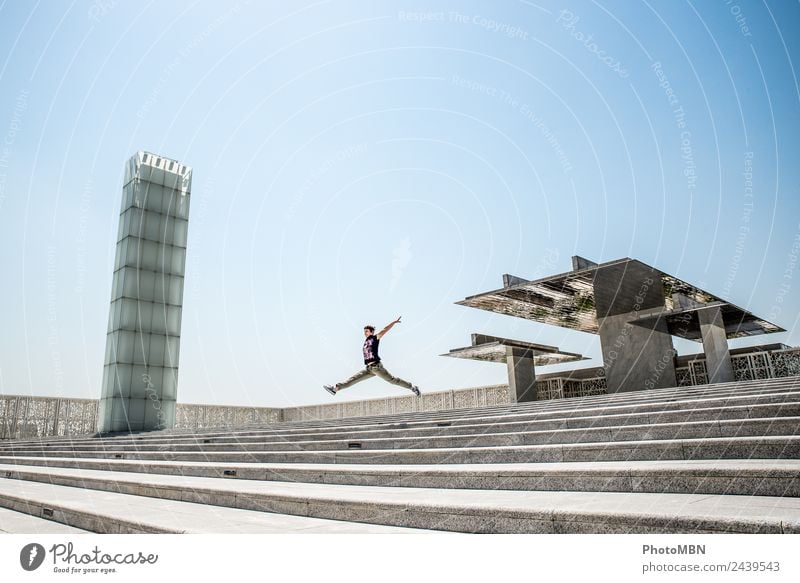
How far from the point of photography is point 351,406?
27062 millimetres

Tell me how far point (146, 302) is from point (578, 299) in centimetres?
1621

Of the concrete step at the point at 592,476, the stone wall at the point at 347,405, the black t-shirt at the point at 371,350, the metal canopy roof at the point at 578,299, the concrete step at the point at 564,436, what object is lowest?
the concrete step at the point at 592,476

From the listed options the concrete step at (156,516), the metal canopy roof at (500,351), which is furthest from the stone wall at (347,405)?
the concrete step at (156,516)

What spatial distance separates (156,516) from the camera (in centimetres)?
411

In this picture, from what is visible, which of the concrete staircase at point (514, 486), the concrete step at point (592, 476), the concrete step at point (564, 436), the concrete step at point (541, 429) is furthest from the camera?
the concrete step at point (541, 429)

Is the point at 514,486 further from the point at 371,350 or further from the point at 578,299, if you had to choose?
the point at 578,299

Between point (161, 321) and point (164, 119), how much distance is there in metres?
12.7

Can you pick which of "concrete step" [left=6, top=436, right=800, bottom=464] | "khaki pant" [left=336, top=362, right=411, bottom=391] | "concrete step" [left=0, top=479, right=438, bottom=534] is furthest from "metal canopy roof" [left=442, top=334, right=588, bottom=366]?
"concrete step" [left=0, top=479, right=438, bottom=534]

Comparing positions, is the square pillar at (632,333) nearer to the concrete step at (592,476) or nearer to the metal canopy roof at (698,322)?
the metal canopy roof at (698,322)

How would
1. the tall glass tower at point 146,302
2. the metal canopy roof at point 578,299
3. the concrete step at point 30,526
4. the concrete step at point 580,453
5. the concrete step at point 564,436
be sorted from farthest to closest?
1. the tall glass tower at point 146,302
2. the metal canopy roof at point 578,299
3. the concrete step at point 564,436
4. the concrete step at point 30,526
5. the concrete step at point 580,453

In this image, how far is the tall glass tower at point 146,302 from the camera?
1852cm

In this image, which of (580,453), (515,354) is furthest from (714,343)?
(580,453)

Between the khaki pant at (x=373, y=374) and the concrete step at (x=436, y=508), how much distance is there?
6933 mm
